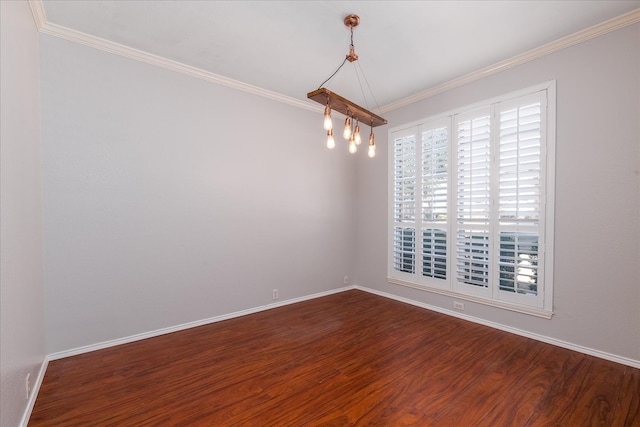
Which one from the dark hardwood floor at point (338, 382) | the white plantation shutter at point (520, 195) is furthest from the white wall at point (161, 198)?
the white plantation shutter at point (520, 195)

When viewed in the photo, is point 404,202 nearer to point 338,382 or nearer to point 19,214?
point 338,382

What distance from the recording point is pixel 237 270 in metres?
3.63

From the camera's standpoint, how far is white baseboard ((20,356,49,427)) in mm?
1752

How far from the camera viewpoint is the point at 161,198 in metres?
3.08

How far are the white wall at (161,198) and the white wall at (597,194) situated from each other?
300cm

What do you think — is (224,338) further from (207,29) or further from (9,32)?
(207,29)

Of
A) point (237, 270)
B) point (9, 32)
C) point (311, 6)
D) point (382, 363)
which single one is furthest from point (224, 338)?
point (311, 6)

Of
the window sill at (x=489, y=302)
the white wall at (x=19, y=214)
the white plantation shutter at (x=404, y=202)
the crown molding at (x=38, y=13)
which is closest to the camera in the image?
the white wall at (x=19, y=214)

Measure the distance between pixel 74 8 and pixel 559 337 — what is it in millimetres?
5382

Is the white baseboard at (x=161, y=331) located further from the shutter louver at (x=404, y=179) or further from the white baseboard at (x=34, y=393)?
the shutter louver at (x=404, y=179)

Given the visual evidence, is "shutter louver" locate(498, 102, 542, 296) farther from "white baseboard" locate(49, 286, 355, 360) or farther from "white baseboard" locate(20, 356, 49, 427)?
"white baseboard" locate(20, 356, 49, 427)

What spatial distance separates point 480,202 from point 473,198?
0.33 ft

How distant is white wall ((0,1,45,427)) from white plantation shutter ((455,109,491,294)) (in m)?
4.05

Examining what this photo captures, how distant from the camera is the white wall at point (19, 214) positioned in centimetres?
149
